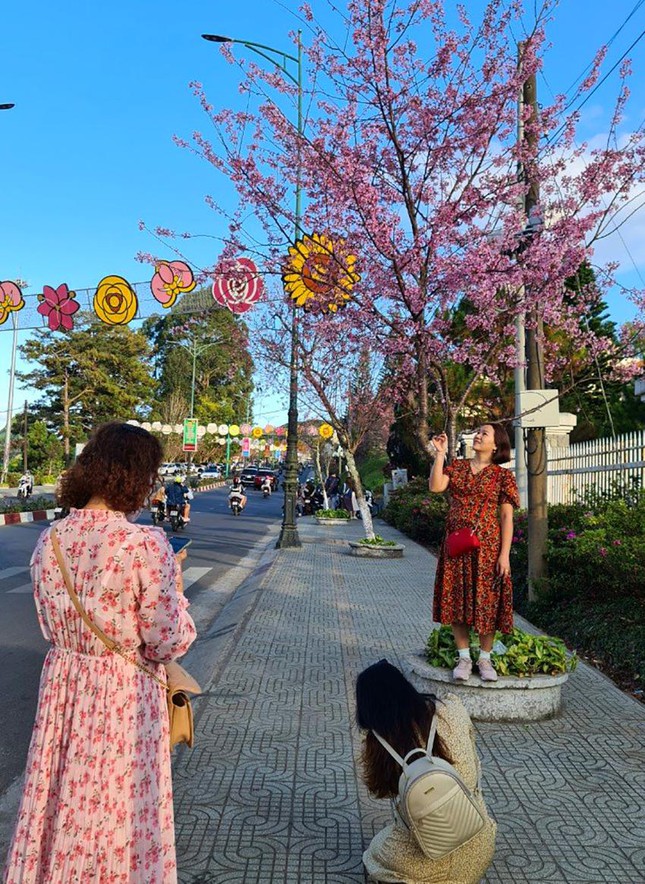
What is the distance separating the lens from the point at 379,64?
6.46 meters

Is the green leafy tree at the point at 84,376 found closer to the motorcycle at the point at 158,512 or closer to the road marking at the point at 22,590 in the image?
the motorcycle at the point at 158,512

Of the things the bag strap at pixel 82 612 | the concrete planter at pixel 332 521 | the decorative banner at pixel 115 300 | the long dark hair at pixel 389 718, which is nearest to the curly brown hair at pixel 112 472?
the bag strap at pixel 82 612

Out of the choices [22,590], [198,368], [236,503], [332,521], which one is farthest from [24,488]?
[198,368]

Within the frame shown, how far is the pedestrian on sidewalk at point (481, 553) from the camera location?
464cm

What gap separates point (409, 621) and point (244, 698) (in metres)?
3.10

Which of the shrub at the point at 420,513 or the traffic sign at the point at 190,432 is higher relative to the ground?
the traffic sign at the point at 190,432

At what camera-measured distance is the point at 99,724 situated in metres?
2.20

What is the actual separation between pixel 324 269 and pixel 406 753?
514 centimetres

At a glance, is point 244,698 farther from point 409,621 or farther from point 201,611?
point 201,611

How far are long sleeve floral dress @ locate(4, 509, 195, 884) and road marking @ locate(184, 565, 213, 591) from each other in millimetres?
9228

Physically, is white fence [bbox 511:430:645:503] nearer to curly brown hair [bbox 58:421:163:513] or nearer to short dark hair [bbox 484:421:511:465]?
short dark hair [bbox 484:421:511:465]

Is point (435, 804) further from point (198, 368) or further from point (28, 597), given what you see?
point (198, 368)

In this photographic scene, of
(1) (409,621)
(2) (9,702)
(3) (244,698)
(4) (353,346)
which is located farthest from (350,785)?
(4) (353,346)

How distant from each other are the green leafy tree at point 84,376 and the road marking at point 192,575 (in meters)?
44.3
